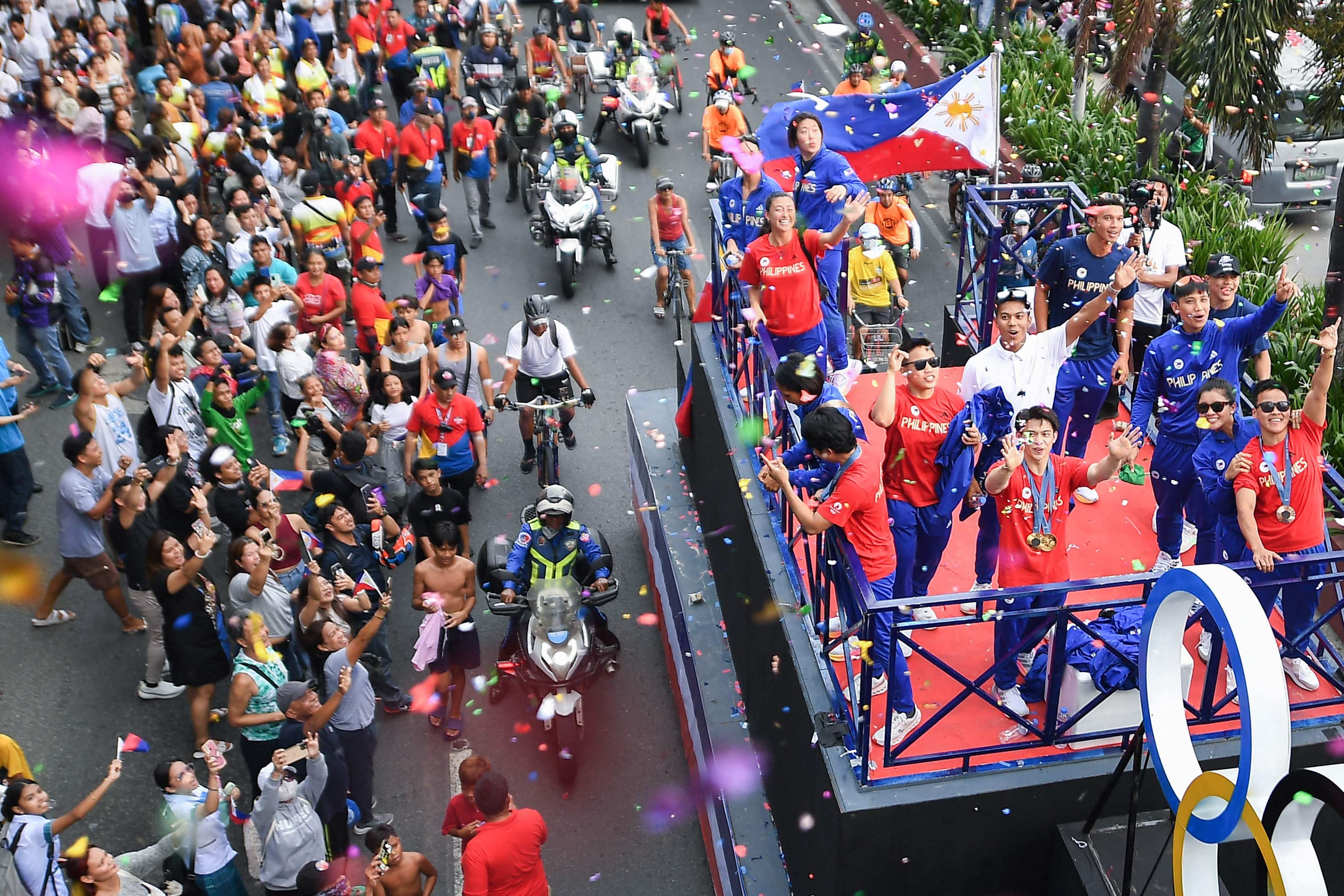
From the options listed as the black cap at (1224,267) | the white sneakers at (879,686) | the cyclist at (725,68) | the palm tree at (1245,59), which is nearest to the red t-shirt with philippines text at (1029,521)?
the white sneakers at (879,686)

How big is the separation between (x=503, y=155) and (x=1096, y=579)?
43.8ft

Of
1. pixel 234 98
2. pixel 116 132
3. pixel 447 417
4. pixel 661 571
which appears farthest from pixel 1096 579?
pixel 234 98

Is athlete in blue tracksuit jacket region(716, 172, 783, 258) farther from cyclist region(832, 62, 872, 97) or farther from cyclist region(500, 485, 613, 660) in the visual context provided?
cyclist region(832, 62, 872, 97)

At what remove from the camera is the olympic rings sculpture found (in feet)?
15.4

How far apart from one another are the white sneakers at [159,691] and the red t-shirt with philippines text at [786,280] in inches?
202

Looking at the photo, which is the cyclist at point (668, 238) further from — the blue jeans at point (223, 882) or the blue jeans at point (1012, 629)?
the blue jeans at point (223, 882)

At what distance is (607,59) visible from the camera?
20.6 meters

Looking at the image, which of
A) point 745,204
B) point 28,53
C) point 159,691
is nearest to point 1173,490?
point 745,204

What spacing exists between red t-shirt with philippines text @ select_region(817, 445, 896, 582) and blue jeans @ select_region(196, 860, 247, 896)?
13.4 feet

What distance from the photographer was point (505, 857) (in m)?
7.08

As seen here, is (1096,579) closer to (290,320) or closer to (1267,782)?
(1267,782)

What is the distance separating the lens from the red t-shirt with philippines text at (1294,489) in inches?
278

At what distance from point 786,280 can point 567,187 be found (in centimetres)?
723

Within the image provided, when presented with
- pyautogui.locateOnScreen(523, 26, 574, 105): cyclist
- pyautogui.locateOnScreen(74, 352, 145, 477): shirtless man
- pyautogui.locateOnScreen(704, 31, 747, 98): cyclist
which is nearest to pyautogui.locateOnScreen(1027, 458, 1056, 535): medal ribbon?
pyautogui.locateOnScreen(74, 352, 145, 477): shirtless man
